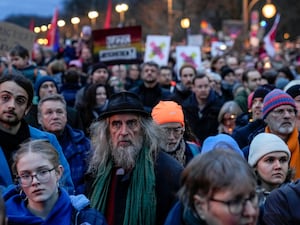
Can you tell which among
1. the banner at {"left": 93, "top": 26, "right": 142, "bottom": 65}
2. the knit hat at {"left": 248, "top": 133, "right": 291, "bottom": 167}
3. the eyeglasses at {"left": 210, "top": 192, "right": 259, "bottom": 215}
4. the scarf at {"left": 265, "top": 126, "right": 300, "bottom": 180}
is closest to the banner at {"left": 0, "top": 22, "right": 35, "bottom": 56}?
the banner at {"left": 93, "top": 26, "right": 142, "bottom": 65}

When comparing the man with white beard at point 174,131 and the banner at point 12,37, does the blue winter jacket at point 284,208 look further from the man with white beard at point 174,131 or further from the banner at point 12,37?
the banner at point 12,37

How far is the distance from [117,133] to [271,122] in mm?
2290

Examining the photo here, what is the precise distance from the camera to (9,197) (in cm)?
374

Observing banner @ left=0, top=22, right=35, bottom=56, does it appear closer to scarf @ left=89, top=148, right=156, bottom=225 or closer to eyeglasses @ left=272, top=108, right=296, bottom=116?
eyeglasses @ left=272, top=108, right=296, bottom=116

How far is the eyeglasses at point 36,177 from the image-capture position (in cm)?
362

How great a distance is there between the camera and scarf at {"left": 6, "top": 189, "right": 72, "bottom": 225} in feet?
11.6

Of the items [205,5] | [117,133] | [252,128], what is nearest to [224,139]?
[117,133]

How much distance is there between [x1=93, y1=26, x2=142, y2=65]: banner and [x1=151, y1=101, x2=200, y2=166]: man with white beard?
6.57 meters

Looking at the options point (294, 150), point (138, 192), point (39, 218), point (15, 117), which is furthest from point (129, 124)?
point (294, 150)

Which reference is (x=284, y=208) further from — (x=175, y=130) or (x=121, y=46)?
(x=121, y=46)

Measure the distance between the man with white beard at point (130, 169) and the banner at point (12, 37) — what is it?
18.3ft

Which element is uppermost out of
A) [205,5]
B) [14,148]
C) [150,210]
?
[205,5]

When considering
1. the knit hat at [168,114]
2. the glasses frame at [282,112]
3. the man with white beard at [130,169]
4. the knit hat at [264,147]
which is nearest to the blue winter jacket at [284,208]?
the man with white beard at [130,169]

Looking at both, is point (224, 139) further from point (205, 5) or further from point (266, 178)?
point (205, 5)
